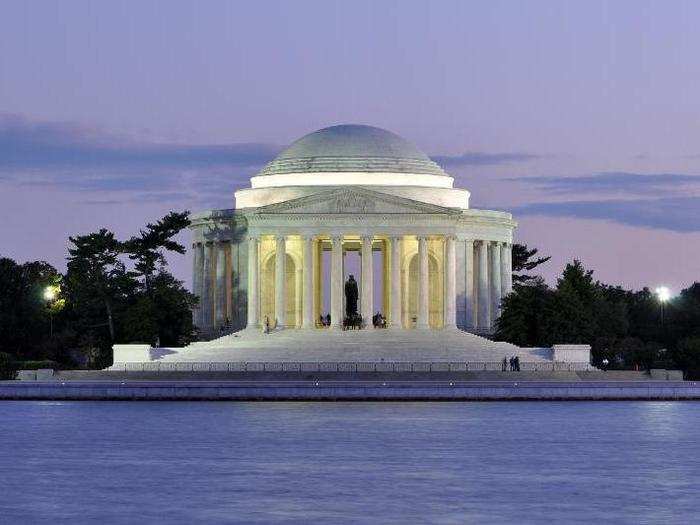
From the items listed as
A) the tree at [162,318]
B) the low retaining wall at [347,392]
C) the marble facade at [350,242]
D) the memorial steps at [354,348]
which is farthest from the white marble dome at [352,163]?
the low retaining wall at [347,392]

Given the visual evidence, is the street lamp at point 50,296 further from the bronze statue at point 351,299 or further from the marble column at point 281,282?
the bronze statue at point 351,299

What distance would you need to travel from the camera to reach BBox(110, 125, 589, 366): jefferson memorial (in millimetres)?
123938

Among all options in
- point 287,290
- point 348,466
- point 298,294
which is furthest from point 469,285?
point 348,466

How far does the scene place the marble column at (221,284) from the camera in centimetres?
14362

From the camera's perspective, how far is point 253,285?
439ft

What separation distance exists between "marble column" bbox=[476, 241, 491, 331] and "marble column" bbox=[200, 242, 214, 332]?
19.7 meters

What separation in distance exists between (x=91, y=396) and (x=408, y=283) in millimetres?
48638

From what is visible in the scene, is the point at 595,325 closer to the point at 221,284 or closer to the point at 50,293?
the point at 221,284

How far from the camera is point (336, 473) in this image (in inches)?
2140

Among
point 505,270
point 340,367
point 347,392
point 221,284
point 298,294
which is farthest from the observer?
point 505,270

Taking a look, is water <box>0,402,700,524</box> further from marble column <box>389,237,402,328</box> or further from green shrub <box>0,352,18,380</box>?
marble column <box>389,237,402,328</box>

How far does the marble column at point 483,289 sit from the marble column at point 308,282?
1619 centimetres

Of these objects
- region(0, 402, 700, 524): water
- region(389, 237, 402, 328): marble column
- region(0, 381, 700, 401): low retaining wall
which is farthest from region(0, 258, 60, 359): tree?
region(0, 402, 700, 524): water

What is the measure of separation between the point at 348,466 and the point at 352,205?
248 feet
